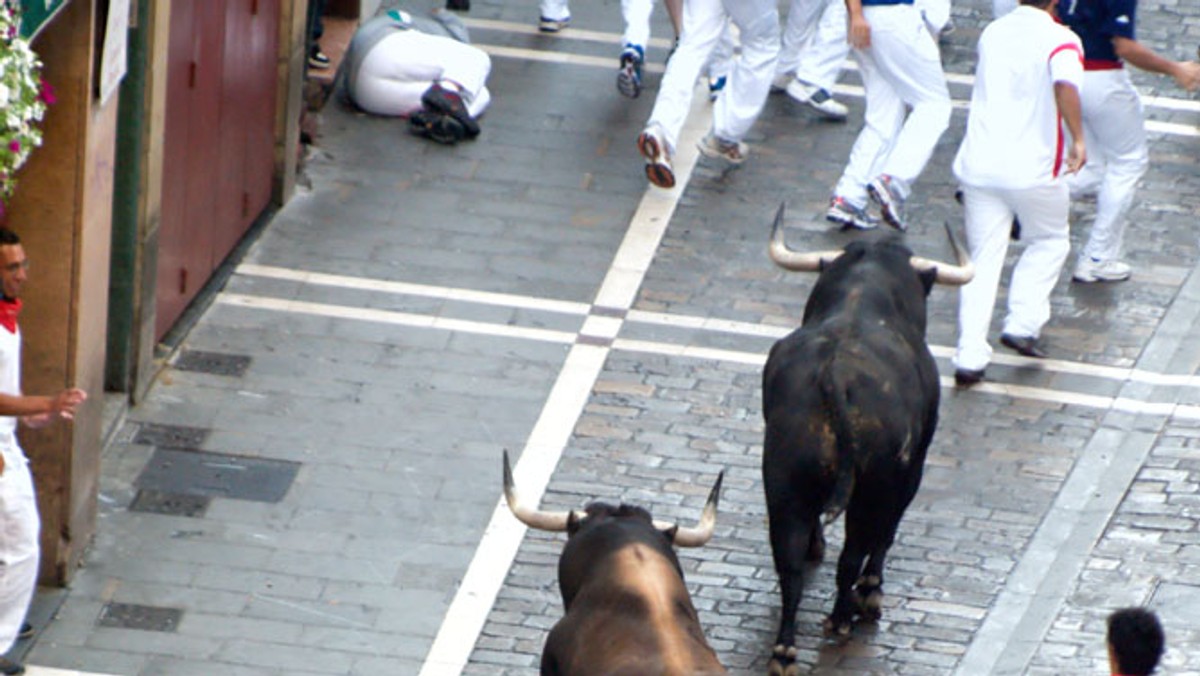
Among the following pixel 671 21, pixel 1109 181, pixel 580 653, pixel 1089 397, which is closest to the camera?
pixel 580 653

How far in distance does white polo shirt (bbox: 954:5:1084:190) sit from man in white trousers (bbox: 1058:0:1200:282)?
125cm

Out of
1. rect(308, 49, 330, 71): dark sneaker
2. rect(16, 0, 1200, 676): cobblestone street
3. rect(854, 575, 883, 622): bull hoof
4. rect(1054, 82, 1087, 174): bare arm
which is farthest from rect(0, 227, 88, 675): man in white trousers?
rect(308, 49, 330, 71): dark sneaker

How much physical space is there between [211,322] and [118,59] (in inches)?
115

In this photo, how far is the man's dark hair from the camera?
853 centimetres

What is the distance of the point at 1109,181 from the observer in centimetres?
1541

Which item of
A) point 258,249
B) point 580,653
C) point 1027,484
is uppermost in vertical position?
point 580,653

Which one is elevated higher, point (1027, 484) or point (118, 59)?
point (118, 59)

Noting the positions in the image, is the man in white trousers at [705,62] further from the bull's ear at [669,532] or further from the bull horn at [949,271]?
the bull's ear at [669,532]

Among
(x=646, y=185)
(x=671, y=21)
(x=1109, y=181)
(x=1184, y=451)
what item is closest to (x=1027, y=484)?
(x=1184, y=451)

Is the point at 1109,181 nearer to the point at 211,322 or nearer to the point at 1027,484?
the point at 1027,484

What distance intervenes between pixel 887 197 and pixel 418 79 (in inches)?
137

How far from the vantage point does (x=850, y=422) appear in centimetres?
1092

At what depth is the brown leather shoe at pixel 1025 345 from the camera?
1452cm

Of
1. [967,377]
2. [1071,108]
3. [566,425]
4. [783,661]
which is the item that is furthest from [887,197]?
[783,661]
